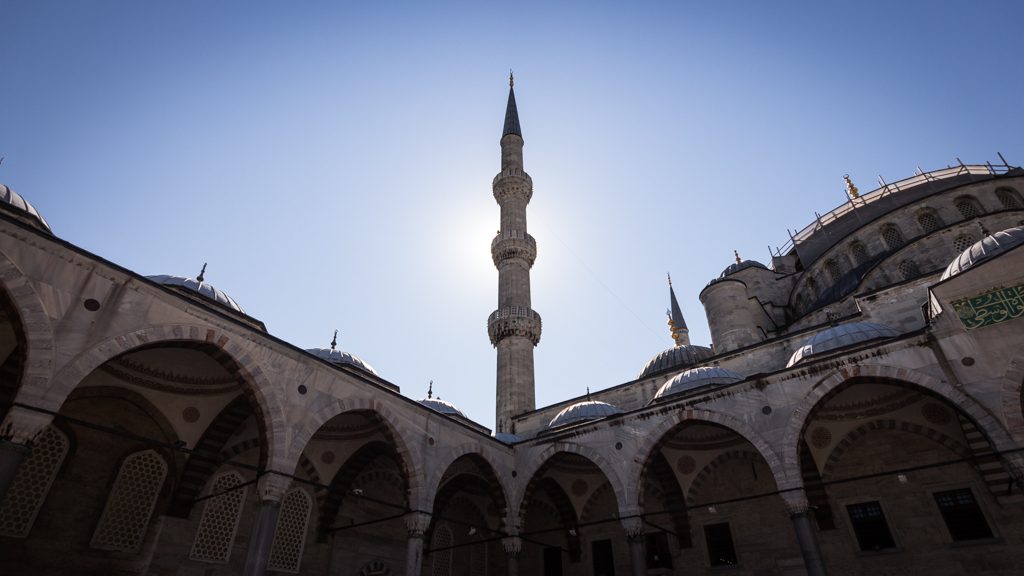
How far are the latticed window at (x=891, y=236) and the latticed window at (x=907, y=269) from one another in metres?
2.08

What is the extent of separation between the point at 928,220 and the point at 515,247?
13.3m

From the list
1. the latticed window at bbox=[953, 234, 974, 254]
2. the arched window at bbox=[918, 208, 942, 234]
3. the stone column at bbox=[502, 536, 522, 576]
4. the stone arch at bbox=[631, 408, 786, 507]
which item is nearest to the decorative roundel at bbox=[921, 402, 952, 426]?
the stone arch at bbox=[631, 408, 786, 507]

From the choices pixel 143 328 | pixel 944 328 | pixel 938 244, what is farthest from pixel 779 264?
pixel 143 328

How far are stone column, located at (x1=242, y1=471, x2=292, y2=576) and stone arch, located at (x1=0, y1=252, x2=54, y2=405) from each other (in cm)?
305

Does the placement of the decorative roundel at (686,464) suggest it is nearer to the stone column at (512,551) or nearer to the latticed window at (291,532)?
the stone column at (512,551)

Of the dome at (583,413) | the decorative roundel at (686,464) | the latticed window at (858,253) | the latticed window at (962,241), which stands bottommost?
the decorative roundel at (686,464)

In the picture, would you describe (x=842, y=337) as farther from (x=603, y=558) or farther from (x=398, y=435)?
(x=398, y=435)

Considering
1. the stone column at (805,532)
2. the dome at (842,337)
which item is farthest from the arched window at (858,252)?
the stone column at (805,532)

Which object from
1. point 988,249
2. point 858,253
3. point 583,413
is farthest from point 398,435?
point 858,253

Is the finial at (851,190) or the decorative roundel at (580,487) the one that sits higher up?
the finial at (851,190)

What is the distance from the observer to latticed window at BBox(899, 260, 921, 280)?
14766 mm

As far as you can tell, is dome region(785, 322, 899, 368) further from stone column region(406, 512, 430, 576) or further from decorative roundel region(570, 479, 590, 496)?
stone column region(406, 512, 430, 576)

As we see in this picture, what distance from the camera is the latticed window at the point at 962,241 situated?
14.4 metres

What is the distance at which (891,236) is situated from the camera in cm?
1720
